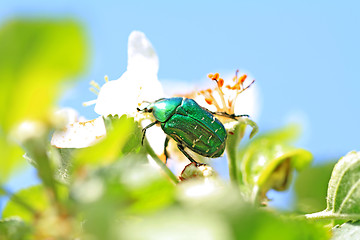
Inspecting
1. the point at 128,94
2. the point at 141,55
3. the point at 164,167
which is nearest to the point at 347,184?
the point at 164,167

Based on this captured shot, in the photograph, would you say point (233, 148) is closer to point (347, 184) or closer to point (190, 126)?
point (190, 126)

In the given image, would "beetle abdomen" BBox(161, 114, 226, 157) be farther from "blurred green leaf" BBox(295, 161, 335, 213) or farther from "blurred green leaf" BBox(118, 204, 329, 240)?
"blurred green leaf" BBox(118, 204, 329, 240)

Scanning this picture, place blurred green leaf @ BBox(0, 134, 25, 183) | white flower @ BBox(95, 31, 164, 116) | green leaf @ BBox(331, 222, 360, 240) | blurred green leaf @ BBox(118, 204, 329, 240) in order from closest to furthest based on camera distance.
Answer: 1. blurred green leaf @ BBox(118, 204, 329, 240)
2. blurred green leaf @ BBox(0, 134, 25, 183)
3. green leaf @ BBox(331, 222, 360, 240)
4. white flower @ BBox(95, 31, 164, 116)

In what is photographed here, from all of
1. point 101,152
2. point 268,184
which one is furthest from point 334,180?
point 101,152

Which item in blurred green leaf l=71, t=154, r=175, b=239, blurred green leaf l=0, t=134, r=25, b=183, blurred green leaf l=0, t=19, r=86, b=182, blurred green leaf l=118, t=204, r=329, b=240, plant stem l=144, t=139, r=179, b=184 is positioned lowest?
blurred green leaf l=118, t=204, r=329, b=240

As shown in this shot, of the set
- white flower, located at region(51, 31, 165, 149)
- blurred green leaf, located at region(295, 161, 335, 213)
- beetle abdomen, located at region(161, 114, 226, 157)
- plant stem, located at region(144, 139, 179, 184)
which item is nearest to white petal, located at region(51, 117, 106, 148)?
white flower, located at region(51, 31, 165, 149)

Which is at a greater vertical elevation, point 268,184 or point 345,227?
point 268,184

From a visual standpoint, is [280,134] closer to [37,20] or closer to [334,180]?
[334,180]
